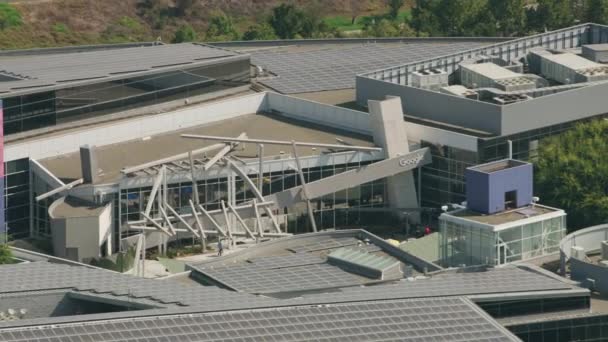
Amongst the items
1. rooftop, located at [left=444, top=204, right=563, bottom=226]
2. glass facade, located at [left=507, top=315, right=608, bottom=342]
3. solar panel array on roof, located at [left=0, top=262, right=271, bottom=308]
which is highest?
rooftop, located at [left=444, top=204, right=563, bottom=226]

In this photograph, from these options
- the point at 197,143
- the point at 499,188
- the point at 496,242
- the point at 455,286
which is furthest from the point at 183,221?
the point at 455,286

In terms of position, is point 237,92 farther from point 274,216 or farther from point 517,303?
point 517,303

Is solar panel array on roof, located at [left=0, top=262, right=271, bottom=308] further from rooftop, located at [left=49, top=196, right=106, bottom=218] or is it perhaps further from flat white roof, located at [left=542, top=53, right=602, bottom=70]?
flat white roof, located at [left=542, top=53, right=602, bottom=70]

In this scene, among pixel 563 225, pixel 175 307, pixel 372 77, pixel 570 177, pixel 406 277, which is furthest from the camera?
pixel 372 77

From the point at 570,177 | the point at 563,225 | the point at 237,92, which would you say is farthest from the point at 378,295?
the point at 237,92

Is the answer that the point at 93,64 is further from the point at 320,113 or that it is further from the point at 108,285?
the point at 108,285

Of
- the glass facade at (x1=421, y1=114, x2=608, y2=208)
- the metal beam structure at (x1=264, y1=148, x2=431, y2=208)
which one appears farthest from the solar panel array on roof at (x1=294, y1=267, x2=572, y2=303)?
the metal beam structure at (x1=264, y1=148, x2=431, y2=208)
